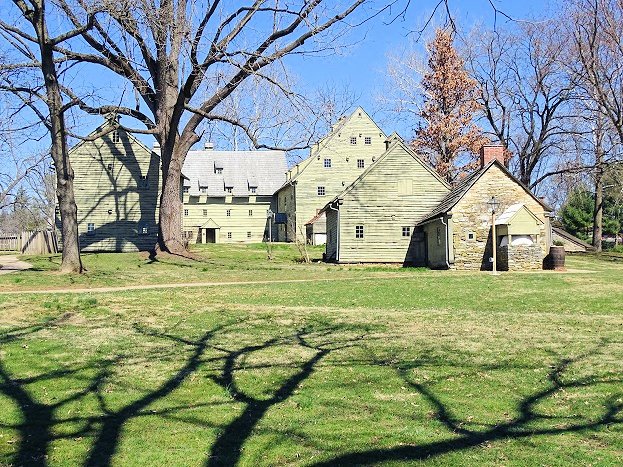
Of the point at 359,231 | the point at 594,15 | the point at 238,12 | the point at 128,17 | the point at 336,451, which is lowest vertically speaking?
the point at 336,451

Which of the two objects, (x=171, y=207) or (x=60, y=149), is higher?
(x=60, y=149)

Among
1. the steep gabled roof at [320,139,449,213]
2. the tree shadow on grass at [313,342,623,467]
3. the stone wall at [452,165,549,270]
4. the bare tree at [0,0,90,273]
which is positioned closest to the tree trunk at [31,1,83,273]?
the bare tree at [0,0,90,273]

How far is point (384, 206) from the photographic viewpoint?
35.4 m

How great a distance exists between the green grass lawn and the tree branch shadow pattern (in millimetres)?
29

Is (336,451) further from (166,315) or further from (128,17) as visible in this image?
(128,17)

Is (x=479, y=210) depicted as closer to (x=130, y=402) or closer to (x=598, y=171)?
(x=598, y=171)

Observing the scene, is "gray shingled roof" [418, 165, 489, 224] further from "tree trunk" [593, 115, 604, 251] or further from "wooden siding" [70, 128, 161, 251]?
"wooden siding" [70, 128, 161, 251]

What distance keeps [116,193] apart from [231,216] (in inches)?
837

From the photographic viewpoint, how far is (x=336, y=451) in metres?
6.12

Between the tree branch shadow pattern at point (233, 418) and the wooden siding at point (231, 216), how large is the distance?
50443 mm

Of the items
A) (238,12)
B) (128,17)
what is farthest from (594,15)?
(128,17)

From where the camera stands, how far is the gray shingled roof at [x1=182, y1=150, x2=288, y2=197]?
62.1 meters

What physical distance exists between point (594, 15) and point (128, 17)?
98.5 ft

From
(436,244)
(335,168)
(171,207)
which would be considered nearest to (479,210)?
(436,244)
